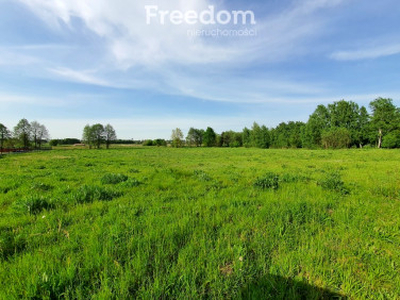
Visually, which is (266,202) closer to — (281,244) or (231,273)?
(281,244)

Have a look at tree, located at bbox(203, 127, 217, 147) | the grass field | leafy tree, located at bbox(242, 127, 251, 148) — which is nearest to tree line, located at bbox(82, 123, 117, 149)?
tree, located at bbox(203, 127, 217, 147)

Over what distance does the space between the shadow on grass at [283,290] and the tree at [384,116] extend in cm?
8861

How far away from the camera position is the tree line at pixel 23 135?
6291 centimetres

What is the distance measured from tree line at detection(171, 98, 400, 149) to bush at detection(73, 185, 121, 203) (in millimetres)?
79071

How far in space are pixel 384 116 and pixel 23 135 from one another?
14590cm

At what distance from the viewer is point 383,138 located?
60.4m

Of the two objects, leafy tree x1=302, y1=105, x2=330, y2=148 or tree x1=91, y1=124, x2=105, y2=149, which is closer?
leafy tree x1=302, y1=105, x2=330, y2=148

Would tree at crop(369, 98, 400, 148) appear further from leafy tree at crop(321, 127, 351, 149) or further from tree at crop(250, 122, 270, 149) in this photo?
tree at crop(250, 122, 270, 149)

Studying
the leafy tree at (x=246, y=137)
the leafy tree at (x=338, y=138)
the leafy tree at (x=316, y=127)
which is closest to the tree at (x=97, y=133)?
the leafy tree at (x=246, y=137)

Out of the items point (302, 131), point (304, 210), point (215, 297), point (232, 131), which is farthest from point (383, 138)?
point (215, 297)

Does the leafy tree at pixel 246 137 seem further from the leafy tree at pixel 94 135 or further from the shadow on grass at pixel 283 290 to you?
the shadow on grass at pixel 283 290

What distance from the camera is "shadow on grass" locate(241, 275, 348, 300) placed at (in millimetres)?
2139

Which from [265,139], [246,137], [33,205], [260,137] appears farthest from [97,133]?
[33,205]

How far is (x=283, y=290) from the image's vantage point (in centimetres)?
221
